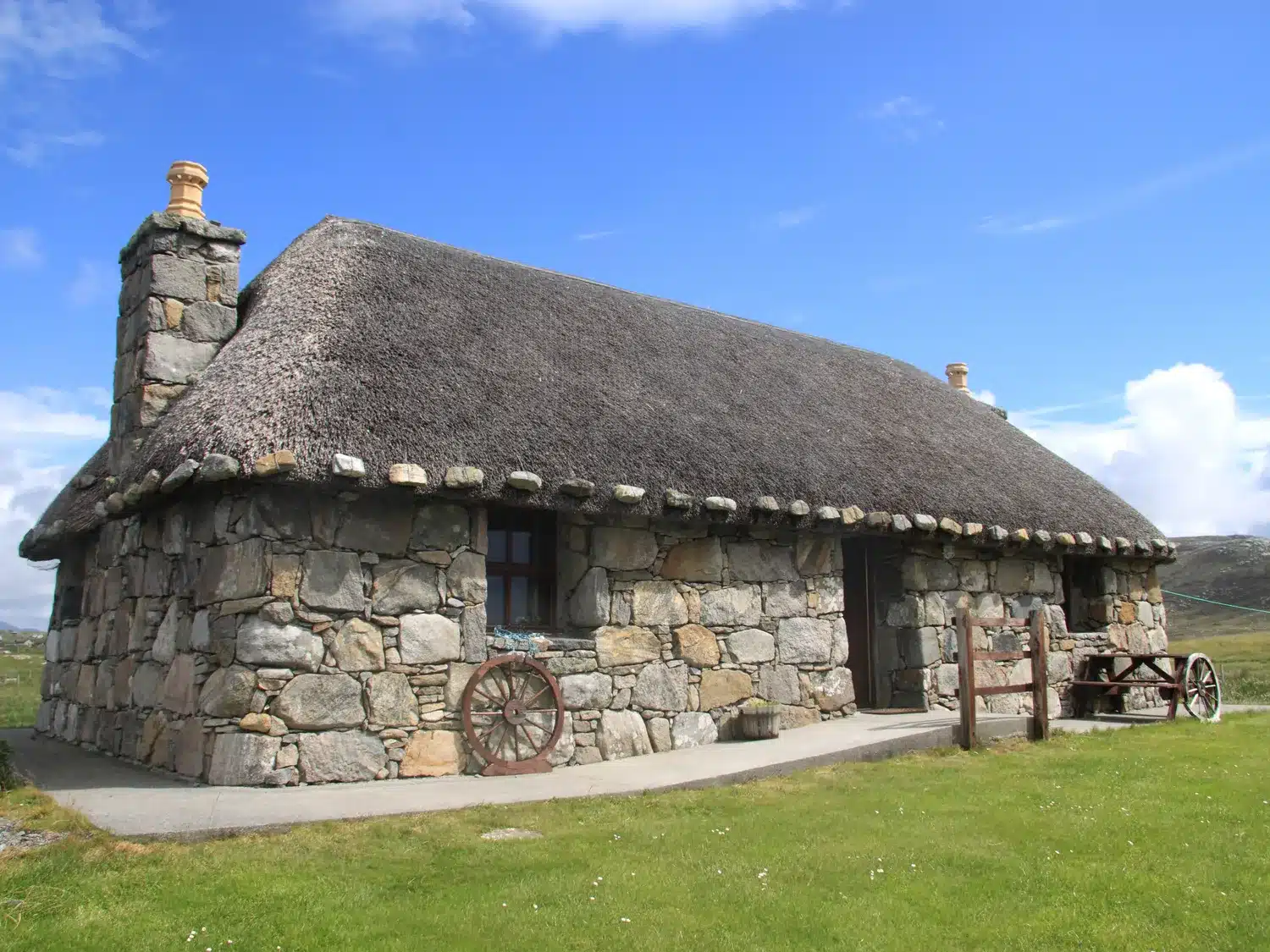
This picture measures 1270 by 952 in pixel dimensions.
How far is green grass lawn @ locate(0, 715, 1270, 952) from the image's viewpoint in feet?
15.3

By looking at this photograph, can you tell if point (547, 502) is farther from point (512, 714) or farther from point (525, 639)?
point (512, 714)

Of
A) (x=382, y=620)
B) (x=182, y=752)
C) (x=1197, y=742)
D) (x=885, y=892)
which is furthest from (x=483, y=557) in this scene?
(x=1197, y=742)

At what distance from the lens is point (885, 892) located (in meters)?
5.30

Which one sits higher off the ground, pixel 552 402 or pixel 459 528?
pixel 552 402

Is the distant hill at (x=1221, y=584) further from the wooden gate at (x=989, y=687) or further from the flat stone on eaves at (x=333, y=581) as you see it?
the flat stone on eaves at (x=333, y=581)

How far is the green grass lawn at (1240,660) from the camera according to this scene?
17062 millimetres

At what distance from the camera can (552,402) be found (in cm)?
1003

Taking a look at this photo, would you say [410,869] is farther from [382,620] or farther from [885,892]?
[382,620]

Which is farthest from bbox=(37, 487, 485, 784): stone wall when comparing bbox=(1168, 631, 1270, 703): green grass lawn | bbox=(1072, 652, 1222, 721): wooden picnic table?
bbox=(1168, 631, 1270, 703): green grass lawn

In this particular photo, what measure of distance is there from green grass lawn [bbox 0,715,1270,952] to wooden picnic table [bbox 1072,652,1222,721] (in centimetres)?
499

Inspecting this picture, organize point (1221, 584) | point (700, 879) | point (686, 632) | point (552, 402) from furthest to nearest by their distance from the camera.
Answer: point (1221, 584) < point (686, 632) < point (552, 402) < point (700, 879)

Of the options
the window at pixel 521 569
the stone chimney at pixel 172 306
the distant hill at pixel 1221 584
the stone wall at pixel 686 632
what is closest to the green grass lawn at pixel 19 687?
the stone chimney at pixel 172 306

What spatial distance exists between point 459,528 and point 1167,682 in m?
8.57

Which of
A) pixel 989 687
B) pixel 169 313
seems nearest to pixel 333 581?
pixel 169 313
